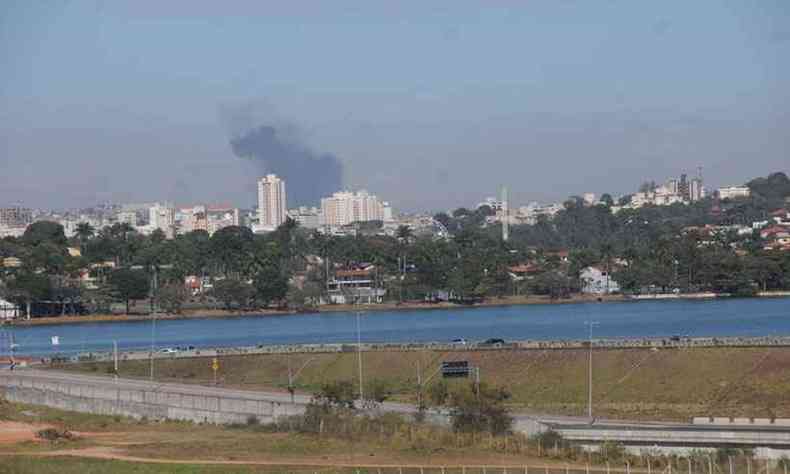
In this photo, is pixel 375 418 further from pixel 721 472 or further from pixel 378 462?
pixel 721 472

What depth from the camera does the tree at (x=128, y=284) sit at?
164000 mm

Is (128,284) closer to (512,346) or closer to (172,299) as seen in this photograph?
(172,299)

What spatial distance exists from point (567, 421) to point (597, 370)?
863 inches

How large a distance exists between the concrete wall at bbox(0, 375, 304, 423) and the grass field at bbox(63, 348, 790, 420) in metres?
8.51

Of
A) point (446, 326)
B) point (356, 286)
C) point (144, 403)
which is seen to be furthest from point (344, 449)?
point (356, 286)

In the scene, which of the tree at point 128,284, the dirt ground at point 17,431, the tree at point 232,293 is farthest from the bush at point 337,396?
the tree at point 128,284

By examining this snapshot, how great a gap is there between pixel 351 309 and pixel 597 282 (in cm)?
3030

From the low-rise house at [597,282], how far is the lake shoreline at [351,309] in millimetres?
1790

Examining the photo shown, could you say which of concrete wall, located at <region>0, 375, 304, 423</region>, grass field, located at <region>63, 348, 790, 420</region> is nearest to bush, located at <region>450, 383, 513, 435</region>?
concrete wall, located at <region>0, 375, 304, 423</region>

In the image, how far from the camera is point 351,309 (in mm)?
174500

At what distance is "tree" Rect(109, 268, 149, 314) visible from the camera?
6457 inches

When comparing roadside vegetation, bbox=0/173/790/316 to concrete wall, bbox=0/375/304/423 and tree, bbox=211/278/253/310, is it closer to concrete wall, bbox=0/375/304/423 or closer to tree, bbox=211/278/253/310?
tree, bbox=211/278/253/310

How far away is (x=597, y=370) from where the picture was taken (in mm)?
76125

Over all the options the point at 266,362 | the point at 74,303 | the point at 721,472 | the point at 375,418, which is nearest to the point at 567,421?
the point at 375,418
